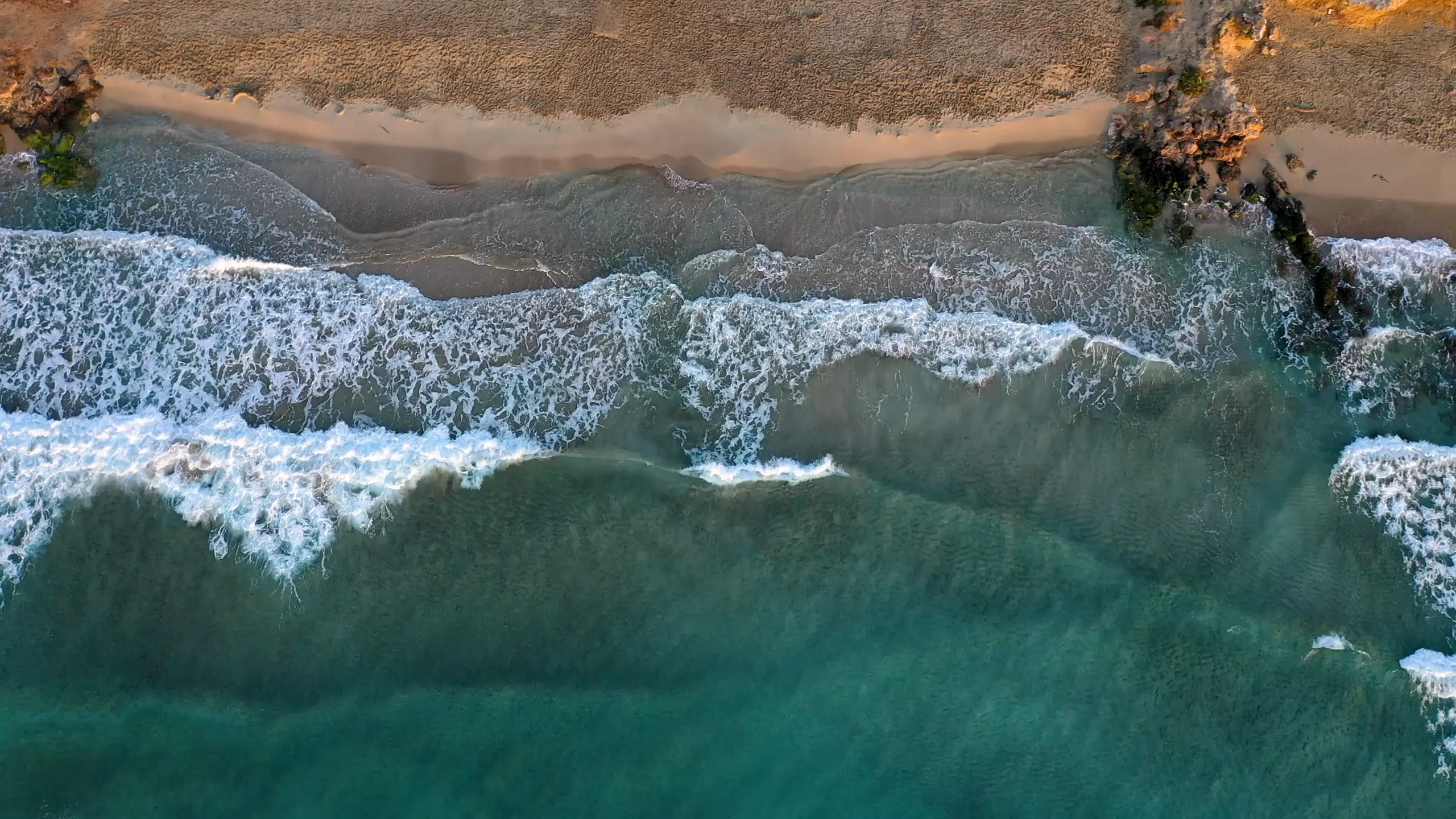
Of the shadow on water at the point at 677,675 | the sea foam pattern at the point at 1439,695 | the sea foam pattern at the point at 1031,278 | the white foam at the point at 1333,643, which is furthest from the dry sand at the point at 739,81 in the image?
the sea foam pattern at the point at 1439,695

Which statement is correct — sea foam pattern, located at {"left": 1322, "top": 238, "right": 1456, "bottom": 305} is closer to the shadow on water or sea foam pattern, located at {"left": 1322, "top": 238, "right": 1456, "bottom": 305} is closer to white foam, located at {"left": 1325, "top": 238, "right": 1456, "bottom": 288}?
white foam, located at {"left": 1325, "top": 238, "right": 1456, "bottom": 288}

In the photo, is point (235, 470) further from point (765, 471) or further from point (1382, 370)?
point (1382, 370)

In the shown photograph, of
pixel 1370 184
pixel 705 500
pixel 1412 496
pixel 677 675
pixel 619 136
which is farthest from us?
pixel 619 136

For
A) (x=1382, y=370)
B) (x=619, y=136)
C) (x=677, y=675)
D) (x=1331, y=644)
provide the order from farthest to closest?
(x=619, y=136), (x=1382, y=370), (x=1331, y=644), (x=677, y=675)

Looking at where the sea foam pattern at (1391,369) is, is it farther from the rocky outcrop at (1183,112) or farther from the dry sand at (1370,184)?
the rocky outcrop at (1183,112)

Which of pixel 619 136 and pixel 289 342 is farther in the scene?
pixel 619 136

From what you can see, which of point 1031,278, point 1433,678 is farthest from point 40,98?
point 1433,678

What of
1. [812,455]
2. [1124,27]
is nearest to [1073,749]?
[812,455]
